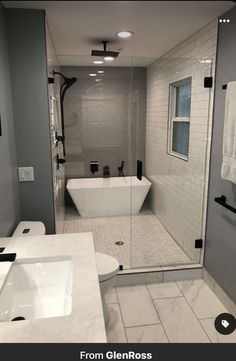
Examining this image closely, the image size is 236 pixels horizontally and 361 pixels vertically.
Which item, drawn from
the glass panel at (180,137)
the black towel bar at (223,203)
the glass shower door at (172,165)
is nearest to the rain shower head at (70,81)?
the glass shower door at (172,165)

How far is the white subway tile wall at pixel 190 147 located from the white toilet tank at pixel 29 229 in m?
1.46

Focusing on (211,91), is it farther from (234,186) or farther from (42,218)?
(42,218)

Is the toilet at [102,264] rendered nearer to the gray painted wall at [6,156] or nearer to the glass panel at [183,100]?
the gray painted wall at [6,156]

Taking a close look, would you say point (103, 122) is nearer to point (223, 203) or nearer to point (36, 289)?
point (223, 203)

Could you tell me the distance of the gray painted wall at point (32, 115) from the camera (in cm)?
191

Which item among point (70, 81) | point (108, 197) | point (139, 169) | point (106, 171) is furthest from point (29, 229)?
point (70, 81)

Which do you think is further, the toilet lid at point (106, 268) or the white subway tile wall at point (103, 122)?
A: the white subway tile wall at point (103, 122)

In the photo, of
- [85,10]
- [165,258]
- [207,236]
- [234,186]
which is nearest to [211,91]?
[234,186]

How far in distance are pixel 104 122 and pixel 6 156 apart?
2.52 metres

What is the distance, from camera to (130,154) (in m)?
4.17

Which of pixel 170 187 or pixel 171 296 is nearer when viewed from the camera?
pixel 171 296

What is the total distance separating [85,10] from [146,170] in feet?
10.2

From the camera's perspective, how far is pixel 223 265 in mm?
2211

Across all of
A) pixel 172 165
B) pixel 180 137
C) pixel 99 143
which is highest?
pixel 180 137
